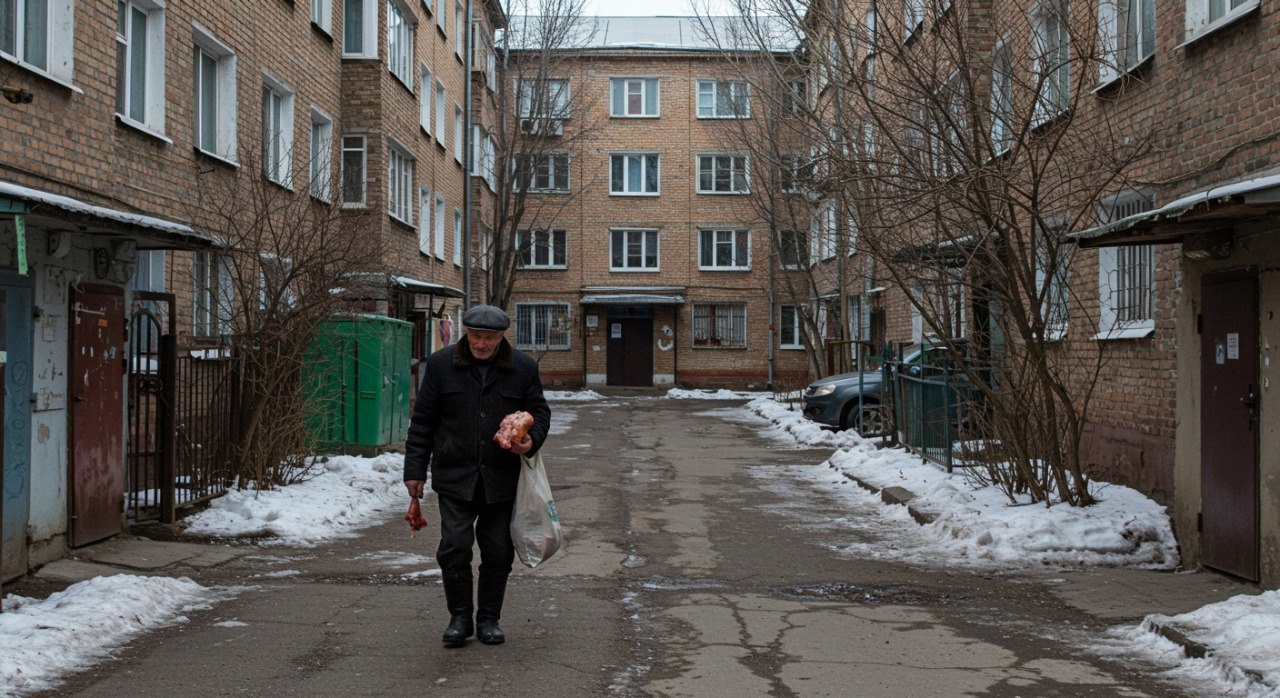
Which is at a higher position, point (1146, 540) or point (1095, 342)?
point (1095, 342)

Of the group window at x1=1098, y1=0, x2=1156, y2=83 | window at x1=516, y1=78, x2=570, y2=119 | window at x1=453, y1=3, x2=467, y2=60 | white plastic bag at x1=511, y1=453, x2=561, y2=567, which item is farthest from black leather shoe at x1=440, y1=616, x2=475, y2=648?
window at x1=516, y1=78, x2=570, y2=119

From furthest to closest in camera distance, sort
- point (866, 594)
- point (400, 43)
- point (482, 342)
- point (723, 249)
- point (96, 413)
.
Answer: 1. point (723, 249)
2. point (400, 43)
3. point (96, 413)
4. point (866, 594)
5. point (482, 342)

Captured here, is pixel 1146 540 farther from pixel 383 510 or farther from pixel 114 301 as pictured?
pixel 114 301

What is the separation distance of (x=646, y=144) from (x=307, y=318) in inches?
1195

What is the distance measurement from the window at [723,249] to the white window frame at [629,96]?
466 centimetres

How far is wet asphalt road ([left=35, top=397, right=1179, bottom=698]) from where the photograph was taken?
214 inches

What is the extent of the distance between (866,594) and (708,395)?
1168 inches

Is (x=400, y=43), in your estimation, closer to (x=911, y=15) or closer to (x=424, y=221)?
(x=424, y=221)

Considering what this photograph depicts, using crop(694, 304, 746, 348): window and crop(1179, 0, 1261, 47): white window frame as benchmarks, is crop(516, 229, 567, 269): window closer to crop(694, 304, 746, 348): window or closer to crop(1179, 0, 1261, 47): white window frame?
crop(694, 304, 746, 348): window

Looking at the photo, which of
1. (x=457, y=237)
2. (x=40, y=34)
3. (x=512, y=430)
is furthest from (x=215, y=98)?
(x=457, y=237)

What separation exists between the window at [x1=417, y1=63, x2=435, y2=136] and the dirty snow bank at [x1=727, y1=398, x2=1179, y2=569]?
17.1 m

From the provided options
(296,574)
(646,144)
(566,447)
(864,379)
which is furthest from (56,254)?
(646,144)

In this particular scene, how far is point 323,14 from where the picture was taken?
63.2ft

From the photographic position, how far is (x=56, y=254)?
823cm
